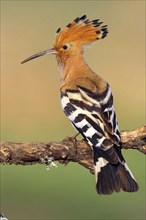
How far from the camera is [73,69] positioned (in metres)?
5.88

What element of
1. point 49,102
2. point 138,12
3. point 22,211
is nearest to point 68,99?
point 22,211

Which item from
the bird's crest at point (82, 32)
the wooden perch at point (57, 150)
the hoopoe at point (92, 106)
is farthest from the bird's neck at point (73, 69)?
the wooden perch at point (57, 150)

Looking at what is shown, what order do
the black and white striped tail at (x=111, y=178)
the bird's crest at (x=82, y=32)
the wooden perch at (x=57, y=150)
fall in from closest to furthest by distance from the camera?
1. the wooden perch at (x=57, y=150)
2. the black and white striped tail at (x=111, y=178)
3. the bird's crest at (x=82, y=32)

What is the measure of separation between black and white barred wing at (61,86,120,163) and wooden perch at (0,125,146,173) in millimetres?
61

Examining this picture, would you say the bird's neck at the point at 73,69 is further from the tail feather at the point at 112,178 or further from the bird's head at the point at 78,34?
the tail feather at the point at 112,178

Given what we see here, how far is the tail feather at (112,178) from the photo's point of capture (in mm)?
5012

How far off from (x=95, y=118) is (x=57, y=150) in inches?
16.2

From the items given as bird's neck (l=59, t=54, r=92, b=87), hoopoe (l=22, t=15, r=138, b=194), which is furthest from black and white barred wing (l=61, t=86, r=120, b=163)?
bird's neck (l=59, t=54, r=92, b=87)

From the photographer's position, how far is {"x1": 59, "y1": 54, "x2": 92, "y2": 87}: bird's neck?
5793 millimetres

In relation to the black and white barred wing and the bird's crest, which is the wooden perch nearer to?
the black and white barred wing

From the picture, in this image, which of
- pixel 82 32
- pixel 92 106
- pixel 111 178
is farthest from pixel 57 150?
pixel 82 32

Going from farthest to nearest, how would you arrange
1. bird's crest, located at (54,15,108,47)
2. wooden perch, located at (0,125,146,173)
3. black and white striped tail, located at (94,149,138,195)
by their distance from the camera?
bird's crest, located at (54,15,108,47) → black and white striped tail, located at (94,149,138,195) → wooden perch, located at (0,125,146,173)

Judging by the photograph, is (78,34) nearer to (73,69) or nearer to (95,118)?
(73,69)

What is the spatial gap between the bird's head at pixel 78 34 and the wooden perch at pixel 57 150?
76 centimetres
